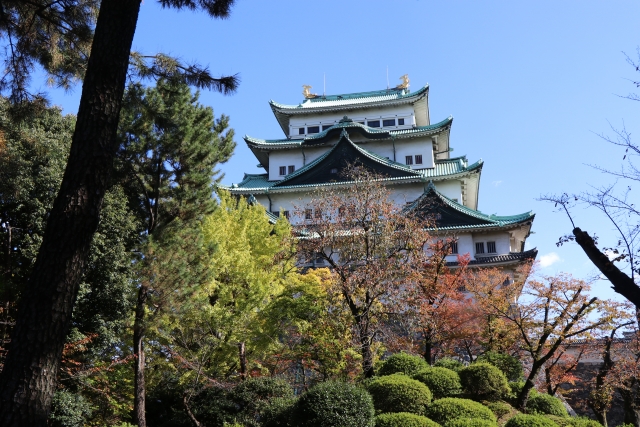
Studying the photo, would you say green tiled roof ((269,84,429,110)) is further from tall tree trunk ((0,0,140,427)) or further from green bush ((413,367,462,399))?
tall tree trunk ((0,0,140,427))

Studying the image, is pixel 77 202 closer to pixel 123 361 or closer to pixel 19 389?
pixel 19 389

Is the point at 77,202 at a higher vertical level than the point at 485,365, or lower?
A: higher

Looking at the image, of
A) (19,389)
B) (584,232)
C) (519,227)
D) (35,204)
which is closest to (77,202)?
(19,389)

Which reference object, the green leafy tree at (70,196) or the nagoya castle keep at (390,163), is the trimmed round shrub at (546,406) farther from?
the nagoya castle keep at (390,163)

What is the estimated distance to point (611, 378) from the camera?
16875mm

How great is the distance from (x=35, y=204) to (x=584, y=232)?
12.9m

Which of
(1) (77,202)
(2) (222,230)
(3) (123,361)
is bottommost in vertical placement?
(3) (123,361)

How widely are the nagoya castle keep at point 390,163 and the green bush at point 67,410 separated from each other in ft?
53.5

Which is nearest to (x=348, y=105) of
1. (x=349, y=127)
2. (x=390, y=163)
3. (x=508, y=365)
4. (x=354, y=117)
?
(x=354, y=117)

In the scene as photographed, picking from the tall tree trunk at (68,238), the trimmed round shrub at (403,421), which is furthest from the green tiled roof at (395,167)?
the tall tree trunk at (68,238)

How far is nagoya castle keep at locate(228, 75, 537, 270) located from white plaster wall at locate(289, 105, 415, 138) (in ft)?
0.23

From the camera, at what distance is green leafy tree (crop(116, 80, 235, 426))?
1266cm

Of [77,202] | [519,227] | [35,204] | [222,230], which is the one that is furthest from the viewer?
[519,227]

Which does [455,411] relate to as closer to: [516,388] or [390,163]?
[516,388]
